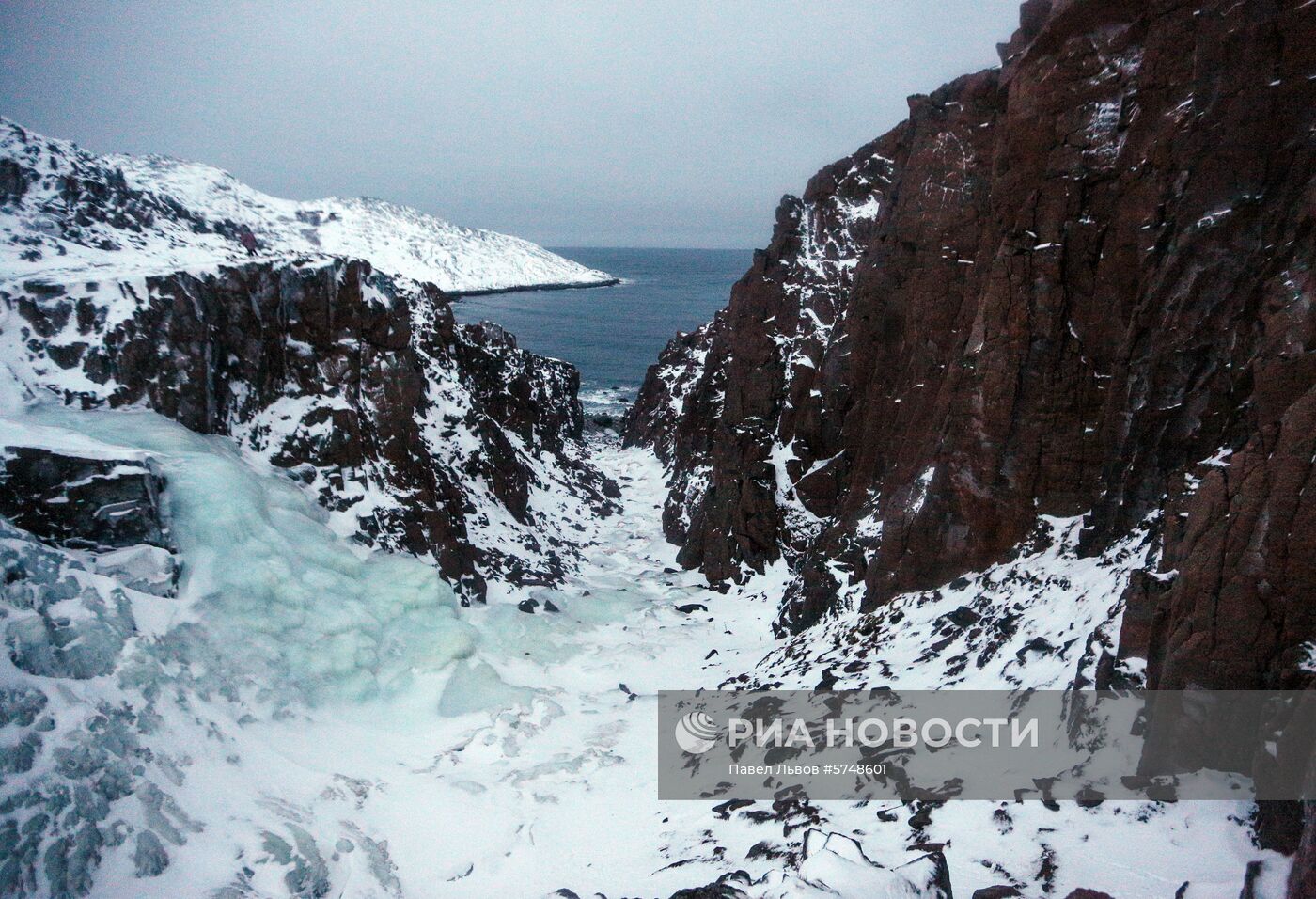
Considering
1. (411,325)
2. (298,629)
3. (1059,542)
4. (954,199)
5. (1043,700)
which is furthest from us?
(411,325)

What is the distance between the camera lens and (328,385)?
3131cm

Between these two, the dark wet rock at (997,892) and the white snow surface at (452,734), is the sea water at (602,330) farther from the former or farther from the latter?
the dark wet rock at (997,892)

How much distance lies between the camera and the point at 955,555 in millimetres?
22703

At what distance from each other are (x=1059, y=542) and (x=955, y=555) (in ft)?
12.2

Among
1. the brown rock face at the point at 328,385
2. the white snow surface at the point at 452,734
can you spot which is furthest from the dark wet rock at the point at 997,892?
the brown rock face at the point at 328,385

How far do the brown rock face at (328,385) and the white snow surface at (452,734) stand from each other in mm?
1697

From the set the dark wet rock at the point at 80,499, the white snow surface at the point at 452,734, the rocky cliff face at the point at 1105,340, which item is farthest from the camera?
the dark wet rock at the point at 80,499

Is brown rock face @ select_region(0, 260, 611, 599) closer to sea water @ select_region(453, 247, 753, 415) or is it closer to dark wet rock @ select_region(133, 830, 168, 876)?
dark wet rock @ select_region(133, 830, 168, 876)

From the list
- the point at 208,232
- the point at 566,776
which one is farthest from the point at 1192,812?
the point at 208,232

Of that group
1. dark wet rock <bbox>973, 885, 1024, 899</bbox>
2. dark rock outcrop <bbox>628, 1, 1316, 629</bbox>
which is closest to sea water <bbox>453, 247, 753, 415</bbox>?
dark rock outcrop <bbox>628, 1, 1316, 629</bbox>

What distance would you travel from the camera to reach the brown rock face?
81.2ft

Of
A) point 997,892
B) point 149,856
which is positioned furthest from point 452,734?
point 997,892

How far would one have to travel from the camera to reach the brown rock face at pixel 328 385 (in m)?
24.8

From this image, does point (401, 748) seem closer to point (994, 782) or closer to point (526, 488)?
point (994, 782)
